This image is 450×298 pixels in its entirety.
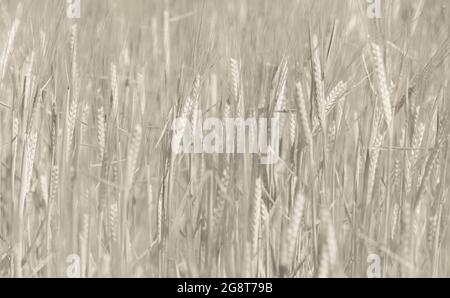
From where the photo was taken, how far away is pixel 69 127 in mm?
1052

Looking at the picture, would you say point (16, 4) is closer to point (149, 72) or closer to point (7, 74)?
point (7, 74)

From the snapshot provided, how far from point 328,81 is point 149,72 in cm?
36

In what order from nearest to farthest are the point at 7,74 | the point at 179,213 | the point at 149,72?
1. the point at 179,213
2. the point at 7,74
3. the point at 149,72

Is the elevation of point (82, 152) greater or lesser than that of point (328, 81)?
lesser

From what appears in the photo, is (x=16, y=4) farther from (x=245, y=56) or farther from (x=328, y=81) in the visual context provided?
(x=328, y=81)

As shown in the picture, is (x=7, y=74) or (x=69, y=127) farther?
Answer: (x=7, y=74)

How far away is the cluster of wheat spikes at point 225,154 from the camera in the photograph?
1005mm

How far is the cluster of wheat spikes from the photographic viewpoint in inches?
39.6

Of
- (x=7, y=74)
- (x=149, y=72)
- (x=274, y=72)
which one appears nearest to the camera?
(x=274, y=72)

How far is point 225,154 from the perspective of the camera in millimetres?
1097

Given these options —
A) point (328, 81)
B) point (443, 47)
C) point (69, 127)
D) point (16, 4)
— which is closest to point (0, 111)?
point (16, 4)

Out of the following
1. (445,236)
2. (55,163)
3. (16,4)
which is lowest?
(445,236)

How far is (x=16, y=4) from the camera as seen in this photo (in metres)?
1.33

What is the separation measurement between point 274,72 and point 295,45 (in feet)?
0.28
